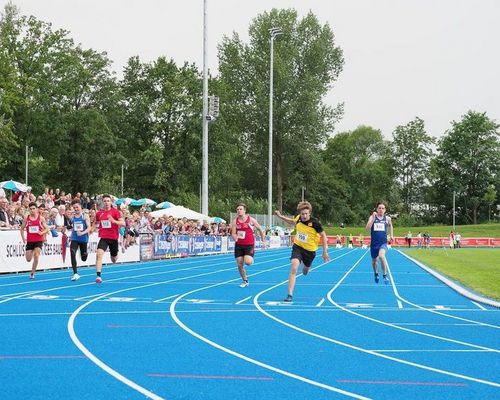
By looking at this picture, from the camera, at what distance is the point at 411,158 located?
119000mm

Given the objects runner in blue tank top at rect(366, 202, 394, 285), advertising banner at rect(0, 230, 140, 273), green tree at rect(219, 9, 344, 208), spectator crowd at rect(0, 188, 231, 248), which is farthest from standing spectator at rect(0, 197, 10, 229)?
green tree at rect(219, 9, 344, 208)

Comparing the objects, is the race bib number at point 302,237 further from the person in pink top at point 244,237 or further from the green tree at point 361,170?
the green tree at point 361,170

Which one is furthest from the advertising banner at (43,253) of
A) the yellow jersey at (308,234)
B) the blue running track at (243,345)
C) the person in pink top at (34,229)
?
the yellow jersey at (308,234)

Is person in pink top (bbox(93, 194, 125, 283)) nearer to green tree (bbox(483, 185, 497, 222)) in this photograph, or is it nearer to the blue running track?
the blue running track

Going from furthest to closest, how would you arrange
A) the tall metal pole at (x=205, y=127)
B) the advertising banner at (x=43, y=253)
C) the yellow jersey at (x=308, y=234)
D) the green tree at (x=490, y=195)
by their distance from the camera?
the green tree at (x=490, y=195) → the tall metal pole at (x=205, y=127) → the advertising banner at (x=43, y=253) → the yellow jersey at (x=308, y=234)

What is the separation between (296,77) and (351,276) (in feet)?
178

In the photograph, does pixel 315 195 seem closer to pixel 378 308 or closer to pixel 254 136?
pixel 254 136

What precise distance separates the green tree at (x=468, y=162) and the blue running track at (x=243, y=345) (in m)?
99.4

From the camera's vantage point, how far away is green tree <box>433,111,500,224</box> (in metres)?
111

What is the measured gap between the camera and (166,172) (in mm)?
66625

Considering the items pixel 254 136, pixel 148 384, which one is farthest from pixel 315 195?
pixel 148 384

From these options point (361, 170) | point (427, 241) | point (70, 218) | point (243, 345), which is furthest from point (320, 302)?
point (361, 170)

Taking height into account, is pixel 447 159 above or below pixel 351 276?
above

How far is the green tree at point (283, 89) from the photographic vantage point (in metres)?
73.6
